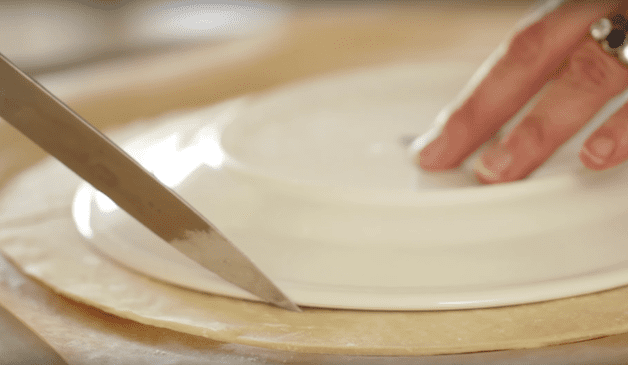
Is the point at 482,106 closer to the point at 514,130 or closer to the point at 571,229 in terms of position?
the point at 514,130

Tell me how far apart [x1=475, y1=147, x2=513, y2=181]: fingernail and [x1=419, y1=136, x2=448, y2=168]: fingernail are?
0.12ft

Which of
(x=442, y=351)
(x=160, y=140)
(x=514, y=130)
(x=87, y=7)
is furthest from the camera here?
(x=87, y=7)

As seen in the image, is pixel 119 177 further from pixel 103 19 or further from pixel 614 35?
pixel 103 19

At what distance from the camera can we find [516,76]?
0.49 metres

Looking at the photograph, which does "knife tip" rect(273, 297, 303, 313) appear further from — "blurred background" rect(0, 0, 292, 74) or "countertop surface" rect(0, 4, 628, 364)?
"blurred background" rect(0, 0, 292, 74)

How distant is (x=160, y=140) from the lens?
1.94 feet

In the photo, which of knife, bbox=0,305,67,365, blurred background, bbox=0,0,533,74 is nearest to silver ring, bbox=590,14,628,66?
knife, bbox=0,305,67,365

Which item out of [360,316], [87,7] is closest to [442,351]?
[360,316]

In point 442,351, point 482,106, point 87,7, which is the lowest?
point 442,351

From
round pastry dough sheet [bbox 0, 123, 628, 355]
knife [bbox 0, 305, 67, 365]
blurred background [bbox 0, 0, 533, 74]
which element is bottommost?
round pastry dough sheet [bbox 0, 123, 628, 355]

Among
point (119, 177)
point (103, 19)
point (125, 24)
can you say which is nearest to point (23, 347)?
point (119, 177)

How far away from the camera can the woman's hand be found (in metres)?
0.42

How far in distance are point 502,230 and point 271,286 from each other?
0.17m

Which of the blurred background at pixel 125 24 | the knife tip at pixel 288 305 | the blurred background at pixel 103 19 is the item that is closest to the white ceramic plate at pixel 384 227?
the knife tip at pixel 288 305
